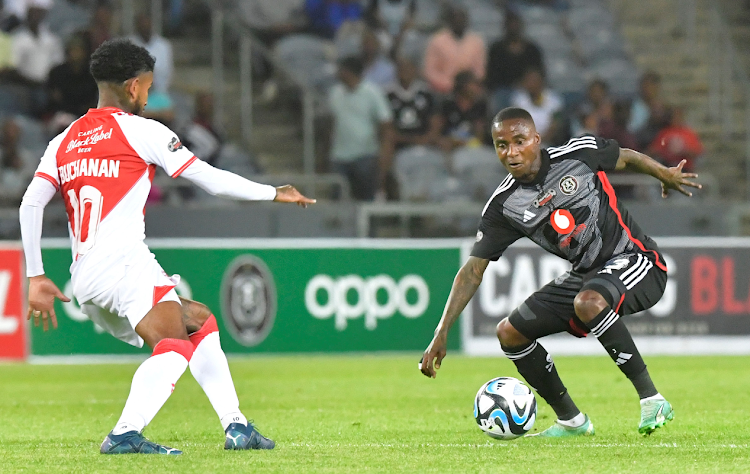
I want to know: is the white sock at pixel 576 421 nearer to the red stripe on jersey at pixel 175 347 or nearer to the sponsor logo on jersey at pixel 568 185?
the sponsor logo on jersey at pixel 568 185

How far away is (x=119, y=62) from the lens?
568cm

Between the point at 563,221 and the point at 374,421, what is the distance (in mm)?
2021

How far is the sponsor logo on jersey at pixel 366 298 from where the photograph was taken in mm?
13945

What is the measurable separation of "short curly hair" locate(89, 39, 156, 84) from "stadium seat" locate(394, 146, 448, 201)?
32.2 feet

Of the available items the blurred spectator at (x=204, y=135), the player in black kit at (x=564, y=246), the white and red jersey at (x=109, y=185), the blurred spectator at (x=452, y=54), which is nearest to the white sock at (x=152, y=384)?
the white and red jersey at (x=109, y=185)

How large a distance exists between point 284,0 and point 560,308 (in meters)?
12.1

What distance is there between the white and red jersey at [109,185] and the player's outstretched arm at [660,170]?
2483mm

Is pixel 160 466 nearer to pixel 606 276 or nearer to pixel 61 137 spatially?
pixel 61 137

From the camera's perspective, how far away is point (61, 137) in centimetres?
582

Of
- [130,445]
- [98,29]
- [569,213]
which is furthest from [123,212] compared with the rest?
[98,29]

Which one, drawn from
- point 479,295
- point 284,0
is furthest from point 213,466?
point 284,0

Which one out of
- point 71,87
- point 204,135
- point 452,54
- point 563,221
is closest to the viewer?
point 563,221

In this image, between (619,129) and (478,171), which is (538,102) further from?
(478,171)

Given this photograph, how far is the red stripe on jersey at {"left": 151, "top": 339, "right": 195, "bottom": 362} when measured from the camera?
564 cm
